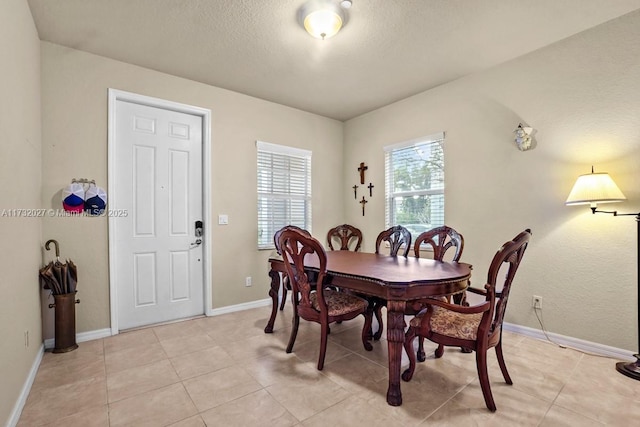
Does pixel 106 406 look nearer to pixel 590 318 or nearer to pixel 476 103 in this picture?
pixel 590 318

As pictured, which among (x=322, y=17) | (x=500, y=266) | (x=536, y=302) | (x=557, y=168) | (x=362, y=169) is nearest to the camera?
(x=500, y=266)

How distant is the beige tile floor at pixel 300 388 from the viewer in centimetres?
169

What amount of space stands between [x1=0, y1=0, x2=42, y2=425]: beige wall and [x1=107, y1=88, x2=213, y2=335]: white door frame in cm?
52

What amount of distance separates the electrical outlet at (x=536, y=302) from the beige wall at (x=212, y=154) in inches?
105

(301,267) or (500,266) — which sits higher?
(500,266)

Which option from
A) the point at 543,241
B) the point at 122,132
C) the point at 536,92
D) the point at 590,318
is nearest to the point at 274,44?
the point at 122,132

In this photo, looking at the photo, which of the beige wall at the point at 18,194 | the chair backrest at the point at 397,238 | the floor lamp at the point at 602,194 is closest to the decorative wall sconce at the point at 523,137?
the floor lamp at the point at 602,194

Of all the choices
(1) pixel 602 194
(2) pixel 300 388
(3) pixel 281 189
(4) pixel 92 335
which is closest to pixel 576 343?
(1) pixel 602 194

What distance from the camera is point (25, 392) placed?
188 cm

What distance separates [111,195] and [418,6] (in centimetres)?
313

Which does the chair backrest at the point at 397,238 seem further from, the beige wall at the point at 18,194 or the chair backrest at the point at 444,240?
the beige wall at the point at 18,194

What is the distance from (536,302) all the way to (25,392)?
3973 millimetres

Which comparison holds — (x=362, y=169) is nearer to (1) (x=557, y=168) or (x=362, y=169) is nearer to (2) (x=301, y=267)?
(1) (x=557, y=168)

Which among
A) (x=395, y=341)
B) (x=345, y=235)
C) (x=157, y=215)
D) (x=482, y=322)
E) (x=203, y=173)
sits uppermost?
(x=203, y=173)
